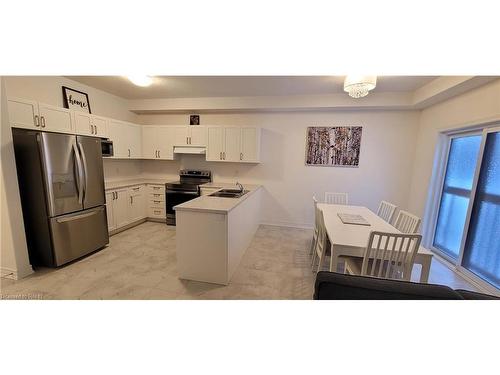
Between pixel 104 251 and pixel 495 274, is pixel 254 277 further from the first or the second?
pixel 495 274

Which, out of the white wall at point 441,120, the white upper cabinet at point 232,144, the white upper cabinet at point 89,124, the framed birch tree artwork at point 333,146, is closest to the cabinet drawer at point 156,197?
the white upper cabinet at point 89,124

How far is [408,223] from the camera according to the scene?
2.15 meters

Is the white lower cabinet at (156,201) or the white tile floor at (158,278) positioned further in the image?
the white lower cabinet at (156,201)

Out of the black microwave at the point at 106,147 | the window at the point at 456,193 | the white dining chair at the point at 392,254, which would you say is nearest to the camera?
the white dining chair at the point at 392,254

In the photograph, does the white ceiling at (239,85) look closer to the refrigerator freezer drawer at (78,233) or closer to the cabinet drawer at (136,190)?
the cabinet drawer at (136,190)

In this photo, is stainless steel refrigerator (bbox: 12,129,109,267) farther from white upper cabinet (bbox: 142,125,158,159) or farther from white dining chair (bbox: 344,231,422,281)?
white dining chair (bbox: 344,231,422,281)

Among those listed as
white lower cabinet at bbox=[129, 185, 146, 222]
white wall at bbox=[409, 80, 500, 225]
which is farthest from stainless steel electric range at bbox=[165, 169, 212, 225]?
white wall at bbox=[409, 80, 500, 225]

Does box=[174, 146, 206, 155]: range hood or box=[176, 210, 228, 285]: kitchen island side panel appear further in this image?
box=[174, 146, 206, 155]: range hood

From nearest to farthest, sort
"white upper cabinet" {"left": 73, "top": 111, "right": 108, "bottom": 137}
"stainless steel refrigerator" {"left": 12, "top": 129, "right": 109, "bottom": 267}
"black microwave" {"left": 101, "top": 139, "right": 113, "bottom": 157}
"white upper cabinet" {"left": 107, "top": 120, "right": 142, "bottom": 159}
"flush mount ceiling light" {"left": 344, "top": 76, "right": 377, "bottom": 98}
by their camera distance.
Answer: "flush mount ceiling light" {"left": 344, "top": 76, "right": 377, "bottom": 98}, "stainless steel refrigerator" {"left": 12, "top": 129, "right": 109, "bottom": 267}, "white upper cabinet" {"left": 73, "top": 111, "right": 108, "bottom": 137}, "black microwave" {"left": 101, "top": 139, "right": 113, "bottom": 157}, "white upper cabinet" {"left": 107, "top": 120, "right": 142, "bottom": 159}

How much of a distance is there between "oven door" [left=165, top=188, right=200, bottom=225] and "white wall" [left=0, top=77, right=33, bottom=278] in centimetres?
198

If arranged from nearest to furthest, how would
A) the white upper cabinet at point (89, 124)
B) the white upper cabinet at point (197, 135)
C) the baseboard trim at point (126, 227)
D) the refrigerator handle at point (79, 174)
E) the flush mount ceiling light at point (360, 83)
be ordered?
the flush mount ceiling light at point (360, 83)
the refrigerator handle at point (79, 174)
the white upper cabinet at point (89, 124)
the baseboard trim at point (126, 227)
the white upper cabinet at point (197, 135)

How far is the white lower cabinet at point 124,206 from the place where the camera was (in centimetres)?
334

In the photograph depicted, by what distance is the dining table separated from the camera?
1642 millimetres

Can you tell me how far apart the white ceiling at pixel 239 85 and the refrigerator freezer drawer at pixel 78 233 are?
212cm
